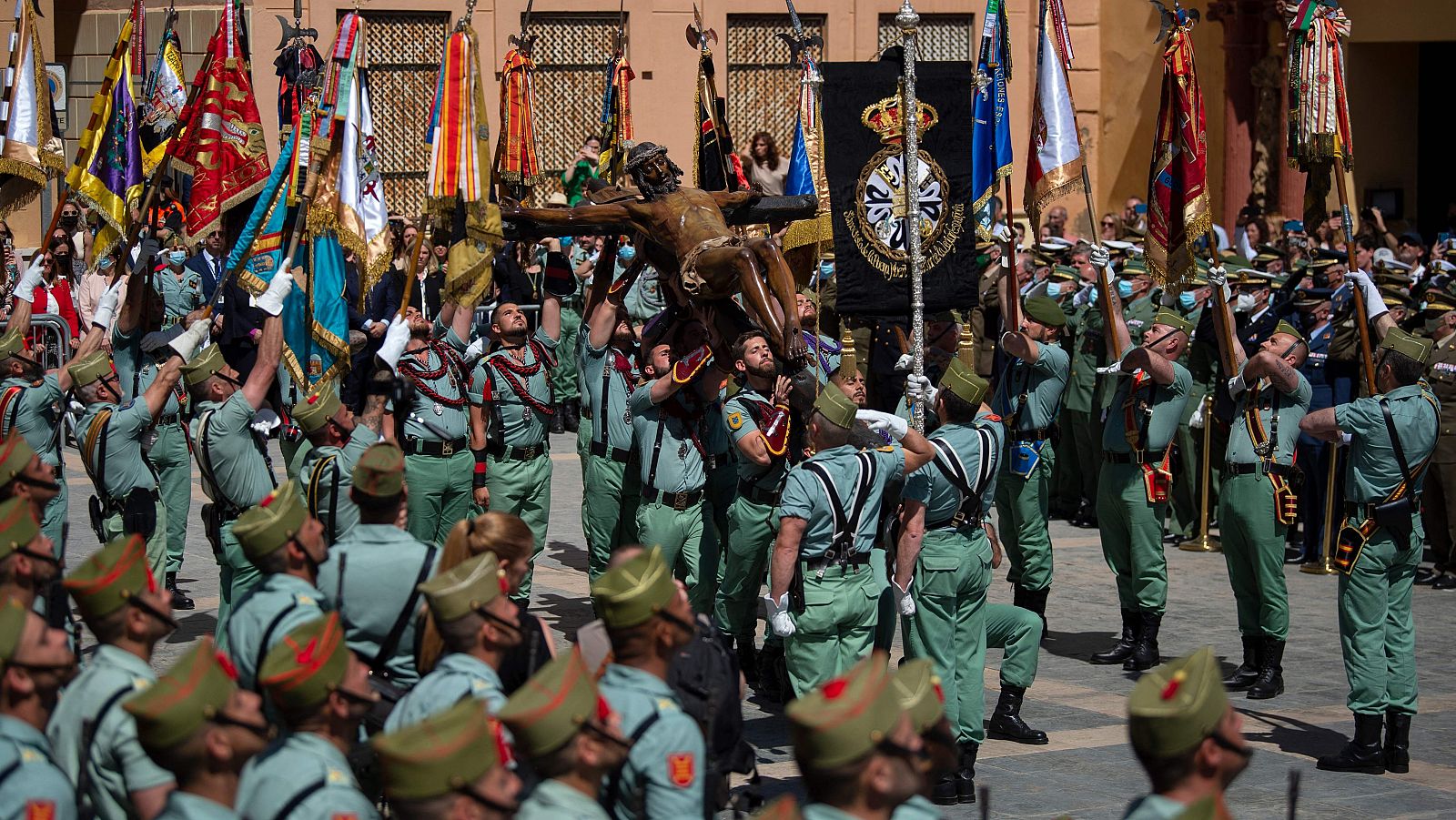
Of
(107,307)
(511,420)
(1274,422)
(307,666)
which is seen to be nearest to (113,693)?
(307,666)

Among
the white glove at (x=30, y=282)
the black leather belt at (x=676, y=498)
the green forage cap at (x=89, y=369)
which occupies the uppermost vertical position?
the white glove at (x=30, y=282)

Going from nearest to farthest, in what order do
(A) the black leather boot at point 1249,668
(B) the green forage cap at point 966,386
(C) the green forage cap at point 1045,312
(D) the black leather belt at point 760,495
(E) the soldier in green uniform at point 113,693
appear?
1. (E) the soldier in green uniform at point 113,693
2. (B) the green forage cap at point 966,386
3. (D) the black leather belt at point 760,495
4. (A) the black leather boot at point 1249,668
5. (C) the green forage cap at point 1045,312

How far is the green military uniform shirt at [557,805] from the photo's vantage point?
16.1 feet

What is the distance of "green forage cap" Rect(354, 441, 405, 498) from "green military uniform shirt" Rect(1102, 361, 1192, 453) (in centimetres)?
596

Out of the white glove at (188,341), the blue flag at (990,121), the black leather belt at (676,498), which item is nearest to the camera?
the white glove at (188,341)

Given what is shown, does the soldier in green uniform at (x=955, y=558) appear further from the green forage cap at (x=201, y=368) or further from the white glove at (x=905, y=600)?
the green forage cap at (x=201, y=368)

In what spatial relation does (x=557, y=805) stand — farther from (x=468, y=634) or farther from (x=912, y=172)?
(x=912, y=172)

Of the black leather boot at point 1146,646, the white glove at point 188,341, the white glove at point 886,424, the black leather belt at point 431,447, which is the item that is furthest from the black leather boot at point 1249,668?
the white glove at point 188,341

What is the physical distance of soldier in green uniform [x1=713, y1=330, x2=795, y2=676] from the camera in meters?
10.4

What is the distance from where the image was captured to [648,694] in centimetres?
567

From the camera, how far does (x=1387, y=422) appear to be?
9875mm

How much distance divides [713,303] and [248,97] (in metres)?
3.80

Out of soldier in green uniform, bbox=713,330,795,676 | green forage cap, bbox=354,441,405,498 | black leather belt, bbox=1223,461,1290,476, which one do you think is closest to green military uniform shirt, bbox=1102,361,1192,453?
black leather belt, bbox=1223,461,1290,476

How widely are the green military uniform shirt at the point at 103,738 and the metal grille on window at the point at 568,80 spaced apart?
1984 cm
